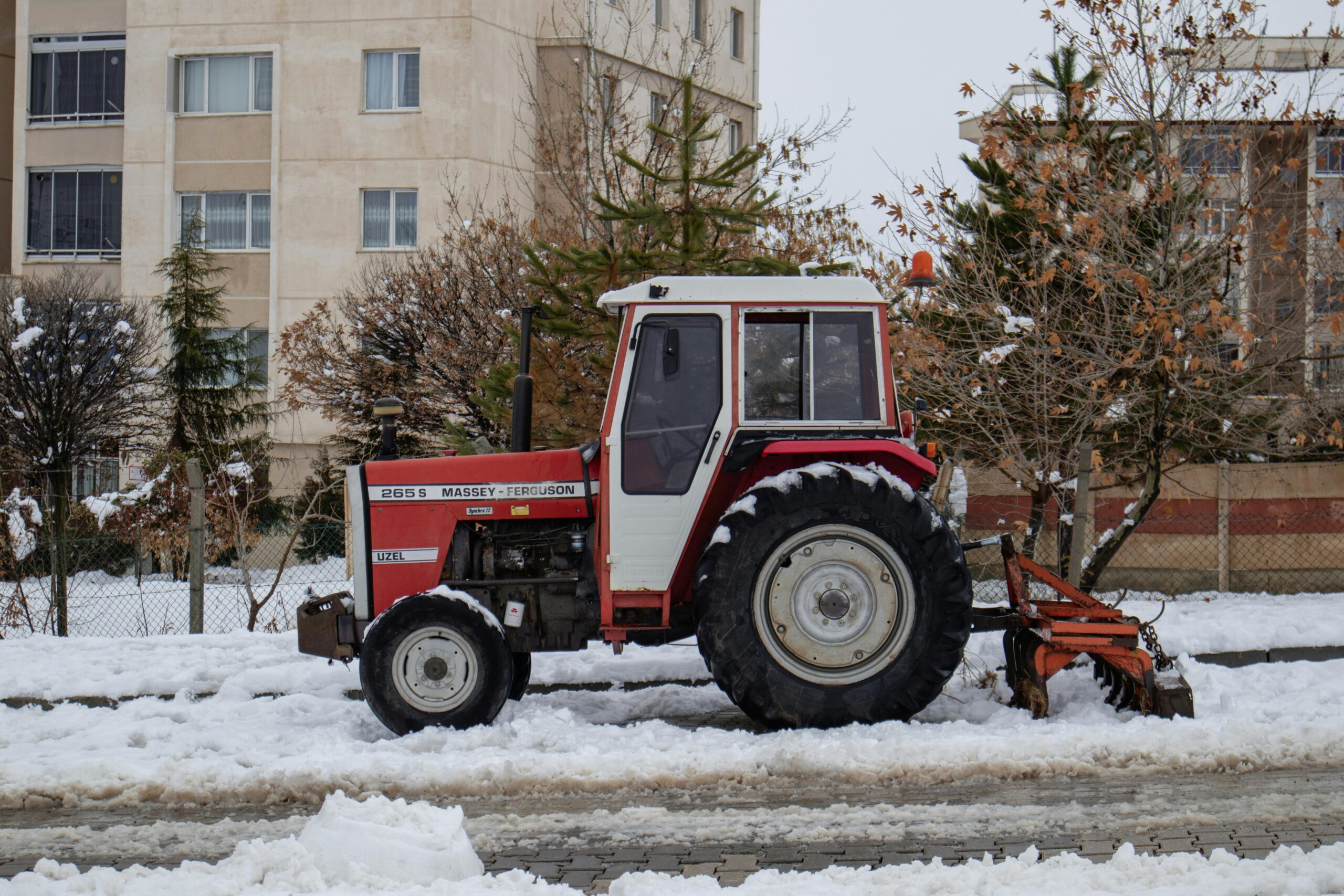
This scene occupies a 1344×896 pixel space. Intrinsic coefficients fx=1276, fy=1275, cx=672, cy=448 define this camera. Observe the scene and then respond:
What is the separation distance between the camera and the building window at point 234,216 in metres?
24.8

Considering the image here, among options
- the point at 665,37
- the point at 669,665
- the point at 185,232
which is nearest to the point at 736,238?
the point at 669,665

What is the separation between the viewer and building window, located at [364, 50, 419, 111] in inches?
944

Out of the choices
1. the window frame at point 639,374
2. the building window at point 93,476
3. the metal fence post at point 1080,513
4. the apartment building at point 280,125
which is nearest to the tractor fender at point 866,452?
the window frame at point 639,374

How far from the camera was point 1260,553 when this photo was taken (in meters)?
13.5

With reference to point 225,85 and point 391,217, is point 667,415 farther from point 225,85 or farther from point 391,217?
point 225,85

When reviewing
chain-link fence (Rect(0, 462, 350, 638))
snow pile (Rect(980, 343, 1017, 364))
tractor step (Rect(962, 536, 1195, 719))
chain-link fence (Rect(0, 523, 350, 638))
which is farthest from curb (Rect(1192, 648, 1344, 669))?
chain-link fence (Rect(0, 462, 350, 638))

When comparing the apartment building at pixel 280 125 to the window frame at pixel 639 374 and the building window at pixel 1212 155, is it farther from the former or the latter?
the window frame at pixel 639 374

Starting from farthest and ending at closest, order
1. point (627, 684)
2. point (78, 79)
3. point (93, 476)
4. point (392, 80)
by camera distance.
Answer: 1. point (78, 79)
2. point (392, 80)
3. point (93, 476)
4. point (627, 684)

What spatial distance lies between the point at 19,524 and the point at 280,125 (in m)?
14.1

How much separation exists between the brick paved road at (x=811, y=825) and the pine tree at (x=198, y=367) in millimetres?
16851

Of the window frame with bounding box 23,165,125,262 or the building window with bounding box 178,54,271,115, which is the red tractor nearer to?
the building window with bounding box 178,54,271,115

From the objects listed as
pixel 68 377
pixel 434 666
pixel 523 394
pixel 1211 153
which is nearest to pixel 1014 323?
pixel 1211 153

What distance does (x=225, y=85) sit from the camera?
971 inches

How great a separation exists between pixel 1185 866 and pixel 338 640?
4647 millimetres
